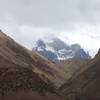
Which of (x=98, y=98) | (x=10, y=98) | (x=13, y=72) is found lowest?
(x=10, y=98)

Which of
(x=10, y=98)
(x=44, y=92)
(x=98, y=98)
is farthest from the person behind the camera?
(x=98, y=98)

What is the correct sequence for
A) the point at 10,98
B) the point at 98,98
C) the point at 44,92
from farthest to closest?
1. the point at 98,98
2. the point at 44,92
3. the point at 10,98

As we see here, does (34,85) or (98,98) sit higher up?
(98,98)

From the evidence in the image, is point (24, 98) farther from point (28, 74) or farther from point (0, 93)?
point (28, 74)

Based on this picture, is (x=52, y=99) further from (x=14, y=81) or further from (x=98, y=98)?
(x=98, y=98)

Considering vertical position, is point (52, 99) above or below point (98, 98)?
below

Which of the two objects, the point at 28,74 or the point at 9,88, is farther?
the point at 28,74

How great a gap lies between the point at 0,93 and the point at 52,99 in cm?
1650

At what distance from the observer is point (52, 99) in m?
138

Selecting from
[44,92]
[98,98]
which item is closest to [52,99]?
[44,92]

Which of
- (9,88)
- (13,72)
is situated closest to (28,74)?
(13,72)

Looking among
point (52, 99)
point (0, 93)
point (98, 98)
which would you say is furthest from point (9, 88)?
point (98, 98)

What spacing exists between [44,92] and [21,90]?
25.6 feet

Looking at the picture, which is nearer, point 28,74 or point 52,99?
point 52,99
